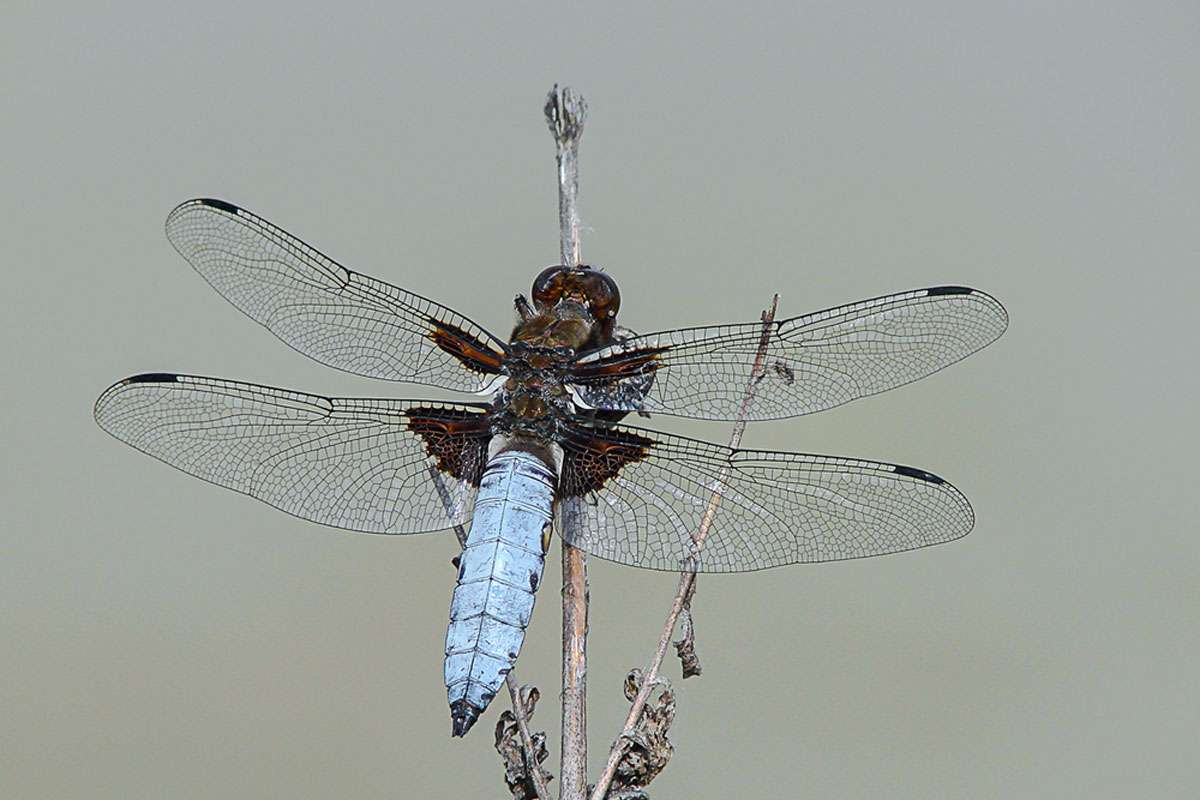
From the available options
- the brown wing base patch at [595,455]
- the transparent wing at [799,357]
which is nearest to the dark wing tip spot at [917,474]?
the transparent wing at [799,357]

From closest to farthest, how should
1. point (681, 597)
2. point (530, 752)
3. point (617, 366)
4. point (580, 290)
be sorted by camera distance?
1. point (530, 752)
2. point (681, 597)
3. point (617, 366)
4. point (580, 290)

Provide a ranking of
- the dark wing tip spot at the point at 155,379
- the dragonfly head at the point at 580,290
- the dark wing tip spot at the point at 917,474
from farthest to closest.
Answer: the dragonfly head at the point at 580,290
the dark wing tip spot at the point at 155,379
the dark wing tip spot at the point at 917,474

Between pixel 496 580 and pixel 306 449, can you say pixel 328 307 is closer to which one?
pixel 306 449

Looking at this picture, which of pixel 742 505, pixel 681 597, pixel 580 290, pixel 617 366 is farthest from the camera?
pixel 580 290

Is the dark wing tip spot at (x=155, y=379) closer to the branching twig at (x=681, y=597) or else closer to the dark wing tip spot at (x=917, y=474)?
the branching twig at (x=681, y=597)

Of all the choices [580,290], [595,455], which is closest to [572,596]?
[595,455]

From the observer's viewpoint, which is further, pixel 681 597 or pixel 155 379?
pixel 155 379

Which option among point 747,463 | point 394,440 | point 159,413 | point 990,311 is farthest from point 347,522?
point 990,311
